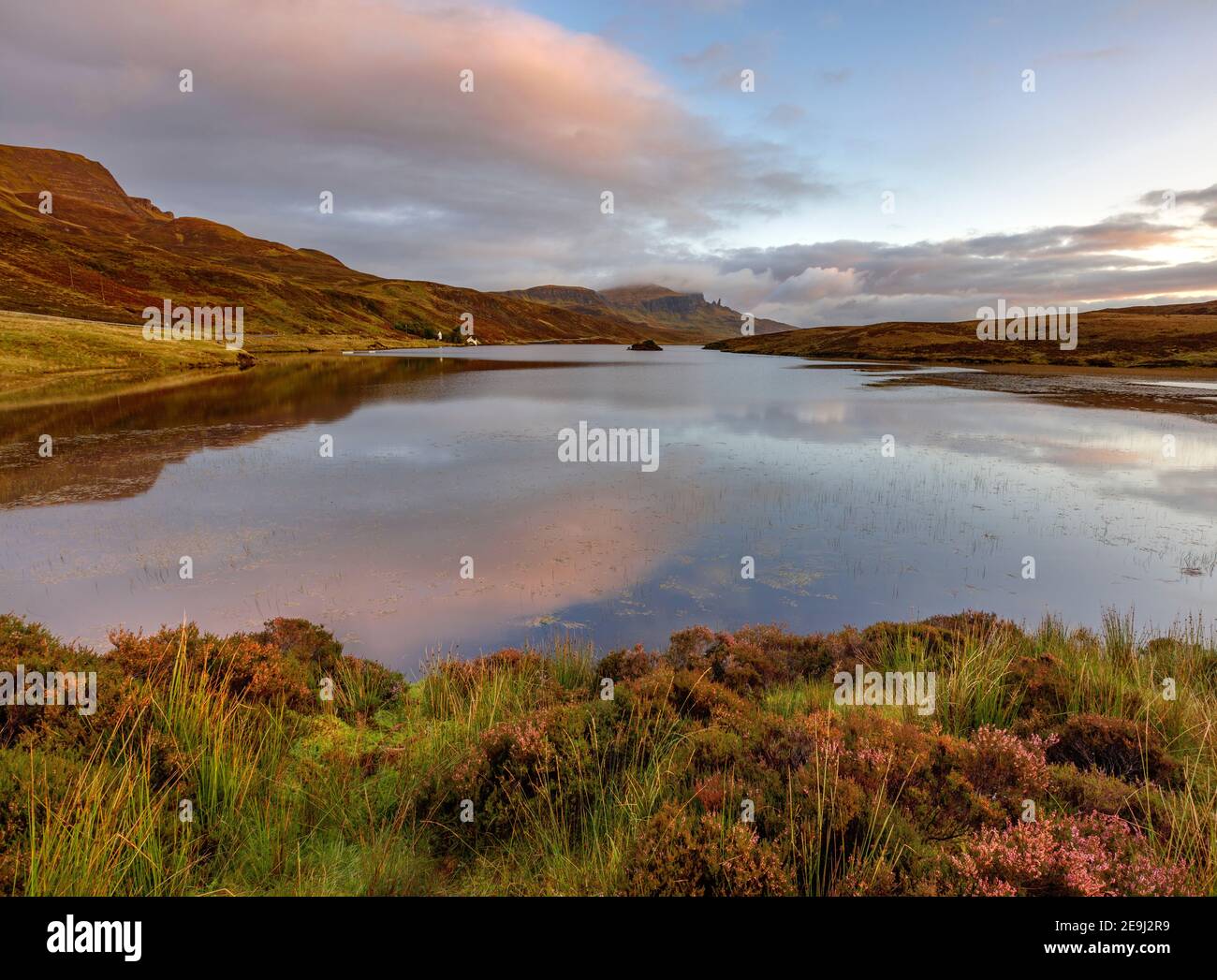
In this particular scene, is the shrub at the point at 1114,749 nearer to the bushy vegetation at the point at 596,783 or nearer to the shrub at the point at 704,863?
the bushy vegetation at the point at 596,783

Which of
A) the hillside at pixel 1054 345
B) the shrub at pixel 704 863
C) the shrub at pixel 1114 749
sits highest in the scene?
the hillside at pixel 1054 345

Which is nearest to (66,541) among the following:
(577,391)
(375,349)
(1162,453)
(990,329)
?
(1162,453)

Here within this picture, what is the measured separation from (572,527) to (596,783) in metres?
11.1

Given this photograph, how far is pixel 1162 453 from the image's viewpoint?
24188 millimetres

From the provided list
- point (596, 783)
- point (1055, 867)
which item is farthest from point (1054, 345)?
point (596, 783)

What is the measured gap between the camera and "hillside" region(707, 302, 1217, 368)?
82.8 m

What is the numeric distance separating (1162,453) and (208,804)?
33089 mm

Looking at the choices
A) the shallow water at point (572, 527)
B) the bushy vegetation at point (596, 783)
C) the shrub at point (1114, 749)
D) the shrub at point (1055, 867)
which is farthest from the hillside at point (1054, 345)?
the shrub at point (1055, 867)

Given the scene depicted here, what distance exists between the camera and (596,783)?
17.4 ft

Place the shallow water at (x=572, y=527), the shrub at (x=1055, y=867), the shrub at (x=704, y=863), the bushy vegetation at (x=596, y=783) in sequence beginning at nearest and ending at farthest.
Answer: the shrub at (x=1055, y=867), the shrub at (x=704, y=863), the bushy vegetation at (x=596, y=783), the shallow water at (x=572, y=527)

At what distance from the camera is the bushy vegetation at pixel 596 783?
12.5ft

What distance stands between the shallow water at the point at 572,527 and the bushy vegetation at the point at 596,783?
3450 millimetres

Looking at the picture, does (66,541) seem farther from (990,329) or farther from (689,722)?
(990,329)
